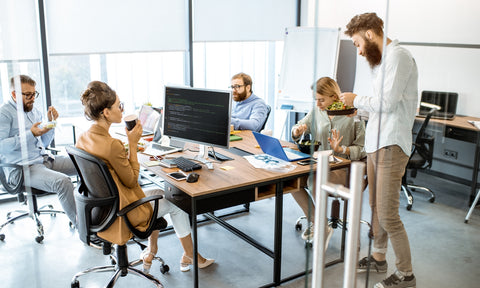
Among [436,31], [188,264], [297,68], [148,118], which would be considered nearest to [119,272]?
[188,264]

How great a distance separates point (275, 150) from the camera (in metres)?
3.01

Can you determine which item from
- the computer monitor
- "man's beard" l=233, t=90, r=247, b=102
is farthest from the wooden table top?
"man's beard" l=233, t=90, r=247, b=102

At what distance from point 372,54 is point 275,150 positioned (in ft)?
5.38

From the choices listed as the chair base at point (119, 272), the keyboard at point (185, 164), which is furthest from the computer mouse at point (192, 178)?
the chair base at point (119, 272)

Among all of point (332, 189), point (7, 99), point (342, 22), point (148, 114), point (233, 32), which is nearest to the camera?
point (332, 189)

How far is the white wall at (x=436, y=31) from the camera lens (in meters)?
1.27

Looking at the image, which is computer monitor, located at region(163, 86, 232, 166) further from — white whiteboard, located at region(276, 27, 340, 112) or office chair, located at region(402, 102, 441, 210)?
white whiteboard, located at region(276, 27, 340, 112)

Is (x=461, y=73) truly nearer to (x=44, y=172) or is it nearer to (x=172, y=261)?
(x=172, y=261)

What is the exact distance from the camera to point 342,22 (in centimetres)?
148

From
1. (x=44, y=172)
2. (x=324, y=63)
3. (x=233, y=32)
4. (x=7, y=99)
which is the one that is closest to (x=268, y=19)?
(x=233, y=32)

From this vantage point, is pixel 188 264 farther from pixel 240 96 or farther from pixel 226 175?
pixel 240 96

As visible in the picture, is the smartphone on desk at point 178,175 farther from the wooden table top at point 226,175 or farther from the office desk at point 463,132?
the office desk at point 463,132

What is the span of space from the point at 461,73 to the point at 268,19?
439 centimetres

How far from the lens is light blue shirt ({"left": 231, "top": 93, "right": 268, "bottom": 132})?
396 centimetres
